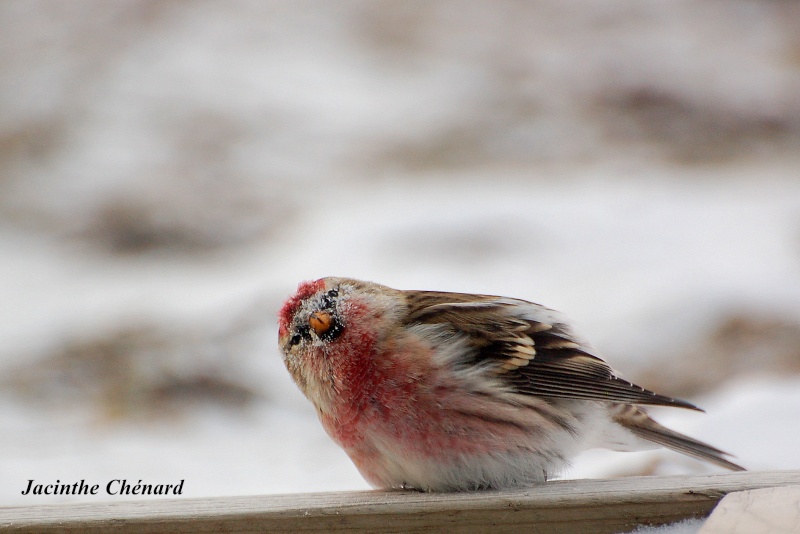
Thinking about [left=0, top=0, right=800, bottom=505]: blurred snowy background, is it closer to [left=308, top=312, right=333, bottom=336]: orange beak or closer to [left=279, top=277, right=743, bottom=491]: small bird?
[left=279, top=277, right=743, bottom=491]: small bird

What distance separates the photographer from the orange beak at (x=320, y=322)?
211cm

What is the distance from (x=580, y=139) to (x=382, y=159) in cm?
136

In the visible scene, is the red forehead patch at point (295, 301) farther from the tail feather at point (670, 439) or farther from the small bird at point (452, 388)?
the tail feather at point (670, 439)

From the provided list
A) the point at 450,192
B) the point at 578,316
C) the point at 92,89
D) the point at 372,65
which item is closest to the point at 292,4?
the point at 372,65

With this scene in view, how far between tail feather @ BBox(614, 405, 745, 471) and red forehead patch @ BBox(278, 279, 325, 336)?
2.67ft

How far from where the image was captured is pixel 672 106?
6.30 meters

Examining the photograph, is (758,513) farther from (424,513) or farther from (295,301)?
(295,301)

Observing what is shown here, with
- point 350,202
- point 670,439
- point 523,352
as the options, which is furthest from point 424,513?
point 350,202

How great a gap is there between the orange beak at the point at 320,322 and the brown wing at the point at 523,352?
19 centimetres

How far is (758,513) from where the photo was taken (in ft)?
5.31

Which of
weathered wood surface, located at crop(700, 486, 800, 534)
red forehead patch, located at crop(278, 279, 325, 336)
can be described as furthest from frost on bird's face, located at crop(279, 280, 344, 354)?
weathered wood surface, located at crop(700, 486, 800, 534)

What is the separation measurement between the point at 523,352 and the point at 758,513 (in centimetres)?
64

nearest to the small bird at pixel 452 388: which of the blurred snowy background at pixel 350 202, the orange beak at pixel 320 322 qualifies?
the orange beak at pixel 320 322

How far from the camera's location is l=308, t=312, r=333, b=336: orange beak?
2.11 metres
